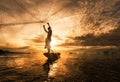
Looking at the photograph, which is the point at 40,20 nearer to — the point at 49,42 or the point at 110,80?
the point at 49,42

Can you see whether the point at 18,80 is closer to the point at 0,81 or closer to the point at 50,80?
the point at 0,81

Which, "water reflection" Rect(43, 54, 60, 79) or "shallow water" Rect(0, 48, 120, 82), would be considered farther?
"water reflection" Rect(43, 54, 60, 79)

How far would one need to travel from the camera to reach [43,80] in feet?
39.8

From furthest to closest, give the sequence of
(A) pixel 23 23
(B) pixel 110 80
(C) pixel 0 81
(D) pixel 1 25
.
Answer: (A) pixel 23 23 < (D) pixel 1 25 < (B) pixel 110 80 < (C) pixel 0 81

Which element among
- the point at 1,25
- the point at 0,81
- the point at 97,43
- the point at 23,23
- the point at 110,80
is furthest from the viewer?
the point at 97,43

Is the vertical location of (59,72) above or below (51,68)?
below

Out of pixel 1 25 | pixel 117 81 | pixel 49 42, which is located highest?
pixel 1 25

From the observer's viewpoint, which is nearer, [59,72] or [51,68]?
[59,72]

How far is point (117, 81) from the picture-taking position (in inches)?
485

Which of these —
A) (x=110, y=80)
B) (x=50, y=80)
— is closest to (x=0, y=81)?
(x=50, y=80)

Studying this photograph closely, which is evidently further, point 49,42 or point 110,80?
point 49,42

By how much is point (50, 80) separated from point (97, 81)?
9.47ft

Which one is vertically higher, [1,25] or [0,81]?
[1,25]

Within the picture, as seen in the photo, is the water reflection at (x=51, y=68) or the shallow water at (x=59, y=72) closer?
the shallow water at (x=59, y=72)
